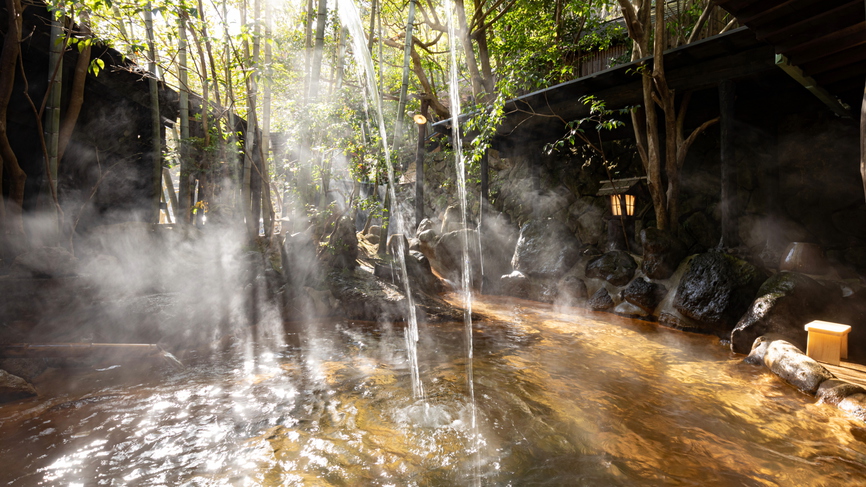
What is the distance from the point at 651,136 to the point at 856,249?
3662 mm

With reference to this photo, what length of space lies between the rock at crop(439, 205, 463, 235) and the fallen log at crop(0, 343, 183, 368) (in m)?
8.83

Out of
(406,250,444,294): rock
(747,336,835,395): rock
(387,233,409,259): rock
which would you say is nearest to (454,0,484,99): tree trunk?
(387,233,409,259): rock

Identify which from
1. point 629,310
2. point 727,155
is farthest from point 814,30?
point 629,310

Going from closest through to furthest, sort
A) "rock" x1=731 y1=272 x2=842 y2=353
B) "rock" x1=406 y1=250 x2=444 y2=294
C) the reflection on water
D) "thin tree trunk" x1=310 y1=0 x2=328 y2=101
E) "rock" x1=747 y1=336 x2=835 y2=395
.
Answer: the reflection on water → "rock" x1=747 y1=336 x2=835 y2=395 → "rock" x1=731 y1=272 x2=842 y2=353 → "thin tree trunk" x1=310 y1=0 x2=328 y2=101 → "rock" x1=406 y1=250 x2=444 y2=294

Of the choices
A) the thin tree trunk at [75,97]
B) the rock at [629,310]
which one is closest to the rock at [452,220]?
the rock at [629,310]

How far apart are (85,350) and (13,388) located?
3.48 feet

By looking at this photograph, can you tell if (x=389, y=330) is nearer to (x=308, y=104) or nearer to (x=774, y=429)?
(x=308, y=104)

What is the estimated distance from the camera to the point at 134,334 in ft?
Answer: 17.7

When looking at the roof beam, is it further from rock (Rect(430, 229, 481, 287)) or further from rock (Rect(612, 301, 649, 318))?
rock (Rect(430, 229, 481, 287))

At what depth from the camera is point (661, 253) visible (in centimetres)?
775

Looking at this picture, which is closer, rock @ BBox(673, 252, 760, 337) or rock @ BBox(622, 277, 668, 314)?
rock @ BBox(673, 252, 760, 337)

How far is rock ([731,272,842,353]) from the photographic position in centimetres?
525

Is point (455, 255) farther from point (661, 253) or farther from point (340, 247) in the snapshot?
point (661, 253)

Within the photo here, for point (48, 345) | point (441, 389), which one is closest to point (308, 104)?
point (48, 345)
